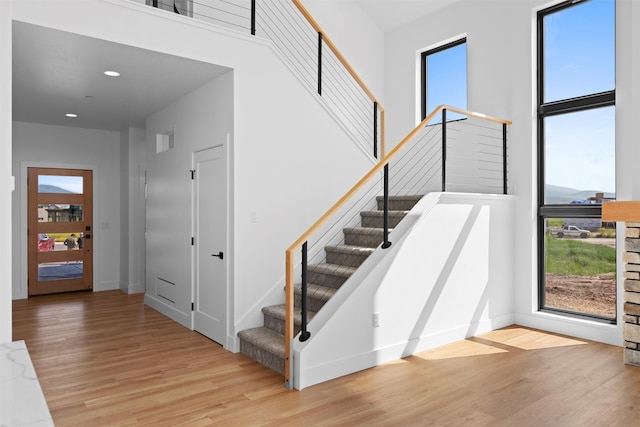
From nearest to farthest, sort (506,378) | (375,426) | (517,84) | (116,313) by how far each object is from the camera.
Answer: (375,426) < (506,378) < (517,84) < (116,313)

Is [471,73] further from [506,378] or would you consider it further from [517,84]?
[506,378]

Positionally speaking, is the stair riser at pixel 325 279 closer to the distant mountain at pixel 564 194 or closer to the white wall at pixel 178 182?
the white wall at pixel 178 182

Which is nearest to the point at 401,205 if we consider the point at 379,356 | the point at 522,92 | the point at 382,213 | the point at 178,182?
the point at 382,213

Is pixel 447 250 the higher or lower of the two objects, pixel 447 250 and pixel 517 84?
the lower

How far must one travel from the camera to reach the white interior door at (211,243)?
4828 mm

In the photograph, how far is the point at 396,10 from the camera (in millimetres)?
7270

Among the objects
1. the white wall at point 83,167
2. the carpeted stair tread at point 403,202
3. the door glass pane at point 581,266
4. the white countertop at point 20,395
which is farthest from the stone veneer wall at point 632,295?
the white wall at point 83,167

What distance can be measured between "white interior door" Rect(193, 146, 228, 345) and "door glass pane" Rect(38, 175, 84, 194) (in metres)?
3.85

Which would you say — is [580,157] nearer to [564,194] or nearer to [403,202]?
[564,194]

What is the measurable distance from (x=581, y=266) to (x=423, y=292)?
85.9 inches

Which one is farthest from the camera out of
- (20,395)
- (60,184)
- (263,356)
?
(60,184)

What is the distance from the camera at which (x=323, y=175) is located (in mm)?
5395

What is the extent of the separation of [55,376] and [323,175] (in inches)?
133

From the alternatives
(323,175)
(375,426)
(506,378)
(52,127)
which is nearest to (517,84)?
(323,175)
